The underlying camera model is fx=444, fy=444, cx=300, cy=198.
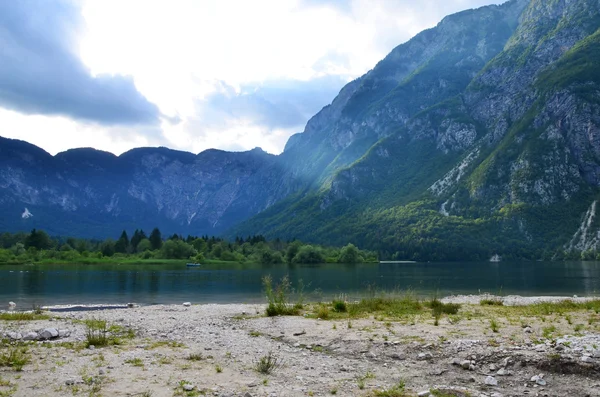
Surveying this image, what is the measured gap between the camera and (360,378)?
14398 millimetres

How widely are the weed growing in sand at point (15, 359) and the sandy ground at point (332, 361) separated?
10.6 inches

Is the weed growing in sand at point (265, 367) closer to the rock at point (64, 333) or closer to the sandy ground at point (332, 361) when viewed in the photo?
the sandy ground at point (332, 361)

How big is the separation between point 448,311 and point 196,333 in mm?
16155

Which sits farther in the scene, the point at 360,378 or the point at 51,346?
the point at 51,346

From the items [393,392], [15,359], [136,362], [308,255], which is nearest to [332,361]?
[393,392]

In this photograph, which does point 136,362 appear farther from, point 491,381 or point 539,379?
point 539,379

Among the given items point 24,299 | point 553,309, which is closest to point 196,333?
point 553,309

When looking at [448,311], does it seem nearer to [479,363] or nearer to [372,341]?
[372,341]

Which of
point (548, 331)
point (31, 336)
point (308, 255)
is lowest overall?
point (308, 255)

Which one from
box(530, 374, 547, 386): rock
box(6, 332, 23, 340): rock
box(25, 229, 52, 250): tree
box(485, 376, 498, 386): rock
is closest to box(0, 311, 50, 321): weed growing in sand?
box(6, 332, 23, 340): rock

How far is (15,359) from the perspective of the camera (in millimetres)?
15781

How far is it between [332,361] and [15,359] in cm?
1143

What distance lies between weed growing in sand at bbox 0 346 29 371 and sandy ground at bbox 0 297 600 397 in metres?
0.27

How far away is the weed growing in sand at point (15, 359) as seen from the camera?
50.3ft
